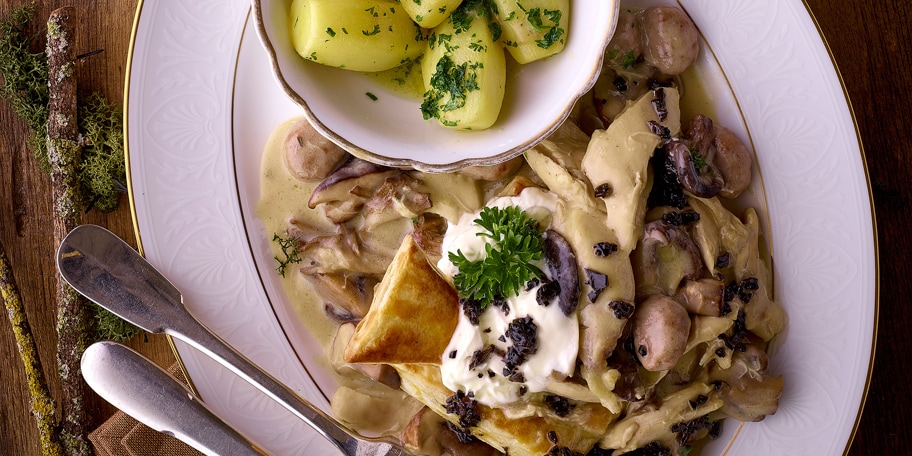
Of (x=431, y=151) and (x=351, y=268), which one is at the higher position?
(x=431, y=151)

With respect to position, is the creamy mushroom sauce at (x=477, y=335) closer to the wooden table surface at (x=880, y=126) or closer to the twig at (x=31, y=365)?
the wooden table surface at (x=880, y=126)

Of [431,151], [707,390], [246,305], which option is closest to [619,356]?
[707,390]

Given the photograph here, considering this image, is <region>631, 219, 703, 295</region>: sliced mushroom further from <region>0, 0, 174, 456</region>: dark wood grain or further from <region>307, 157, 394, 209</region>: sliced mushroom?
<region>0, 0, 174, 456</region>: dark wood grain

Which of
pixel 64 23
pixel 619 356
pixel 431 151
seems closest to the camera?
pixel 431 151

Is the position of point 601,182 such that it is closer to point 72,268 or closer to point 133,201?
point 133,201

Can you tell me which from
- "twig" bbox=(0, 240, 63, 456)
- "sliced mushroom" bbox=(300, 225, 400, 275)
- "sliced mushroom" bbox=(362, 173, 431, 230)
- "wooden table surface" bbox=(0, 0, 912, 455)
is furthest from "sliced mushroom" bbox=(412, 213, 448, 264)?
"twig" bbox=(0, 240, 63, 456)

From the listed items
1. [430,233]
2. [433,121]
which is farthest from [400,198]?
[433,121]
